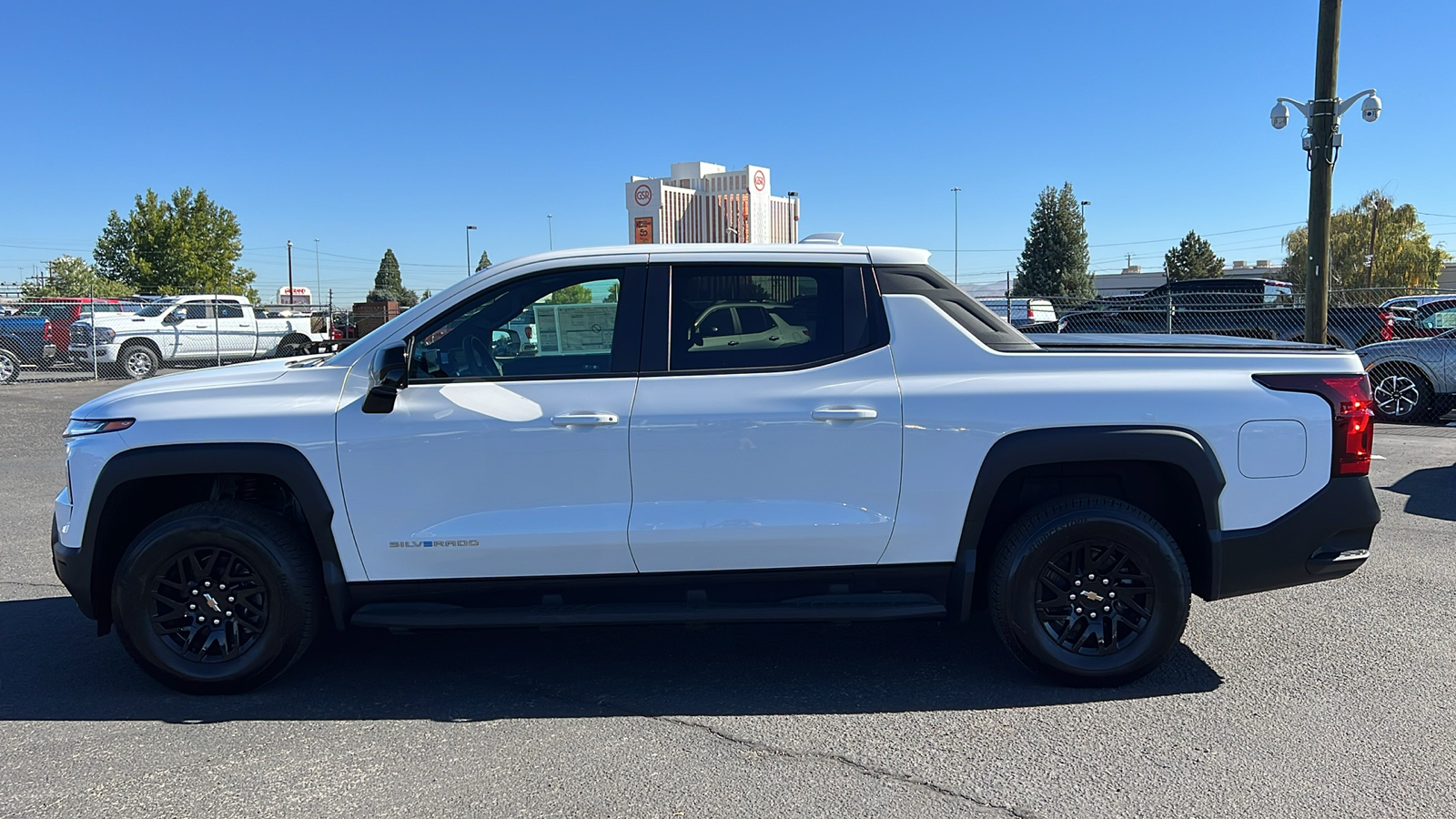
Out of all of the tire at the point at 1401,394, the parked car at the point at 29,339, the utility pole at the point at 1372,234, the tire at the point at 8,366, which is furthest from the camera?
the utility pole at the point at 1372,234

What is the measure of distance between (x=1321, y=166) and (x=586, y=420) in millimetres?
13758

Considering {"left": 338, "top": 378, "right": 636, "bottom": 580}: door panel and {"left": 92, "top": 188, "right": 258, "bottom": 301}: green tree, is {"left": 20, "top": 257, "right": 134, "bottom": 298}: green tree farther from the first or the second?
{"left": 338, "top": 378, "right": 636, "bottom": 580}: door panel

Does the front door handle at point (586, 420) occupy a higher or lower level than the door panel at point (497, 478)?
higher

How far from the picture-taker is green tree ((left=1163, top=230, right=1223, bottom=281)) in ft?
229

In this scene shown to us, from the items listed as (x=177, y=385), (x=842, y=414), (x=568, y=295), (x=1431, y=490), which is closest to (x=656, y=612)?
(x=842, y=414)

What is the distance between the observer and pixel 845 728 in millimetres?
3859

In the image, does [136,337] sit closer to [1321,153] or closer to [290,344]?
[290,344]

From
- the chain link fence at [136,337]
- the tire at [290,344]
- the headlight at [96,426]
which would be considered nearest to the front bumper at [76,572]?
the headlight at [96,426]

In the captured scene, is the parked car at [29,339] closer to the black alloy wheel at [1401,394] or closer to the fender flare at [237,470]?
the fender flare at [237,470]

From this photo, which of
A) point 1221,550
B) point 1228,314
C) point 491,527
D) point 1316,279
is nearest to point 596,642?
point 491,527

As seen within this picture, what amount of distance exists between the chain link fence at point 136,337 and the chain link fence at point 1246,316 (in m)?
14.8

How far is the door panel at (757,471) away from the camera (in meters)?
4.02

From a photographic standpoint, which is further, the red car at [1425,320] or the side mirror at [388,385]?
the red car at [1425,320]

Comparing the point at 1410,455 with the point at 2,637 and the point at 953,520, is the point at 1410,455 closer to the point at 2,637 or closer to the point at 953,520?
the point at 953,520
